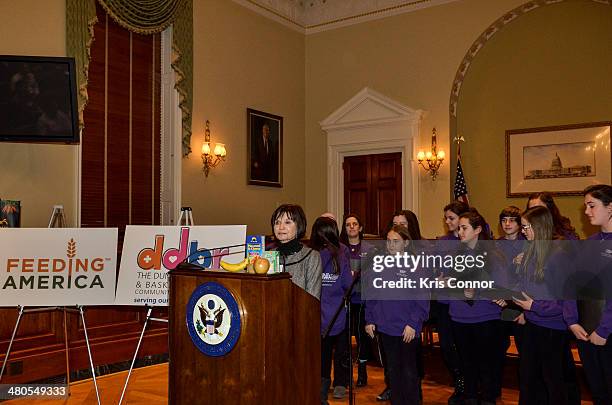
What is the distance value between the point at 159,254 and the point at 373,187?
5.87m

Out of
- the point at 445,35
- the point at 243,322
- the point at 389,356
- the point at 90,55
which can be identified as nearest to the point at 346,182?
the point at 445,35

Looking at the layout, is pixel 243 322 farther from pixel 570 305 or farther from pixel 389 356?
pixel 570 305

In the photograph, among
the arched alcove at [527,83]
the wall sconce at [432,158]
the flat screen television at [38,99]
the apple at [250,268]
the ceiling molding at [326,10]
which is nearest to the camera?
the apple at [250,268]

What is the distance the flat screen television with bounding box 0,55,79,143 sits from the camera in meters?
4.64

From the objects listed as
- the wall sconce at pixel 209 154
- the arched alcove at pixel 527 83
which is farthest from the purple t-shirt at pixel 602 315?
A: the wall sconce at pixel 209 154

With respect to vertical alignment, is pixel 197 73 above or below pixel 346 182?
above

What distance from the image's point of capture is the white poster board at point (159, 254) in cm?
385

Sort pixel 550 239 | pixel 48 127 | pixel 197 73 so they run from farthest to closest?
pixel 197 73
pixel 48 127
pixel 550 239

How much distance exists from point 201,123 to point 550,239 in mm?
5511

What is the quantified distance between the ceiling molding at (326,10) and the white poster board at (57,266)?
5.76 meters

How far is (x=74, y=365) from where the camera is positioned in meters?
5.34

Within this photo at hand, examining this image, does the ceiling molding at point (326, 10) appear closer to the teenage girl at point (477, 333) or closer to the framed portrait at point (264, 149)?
the framed portrait at point (264, 149)

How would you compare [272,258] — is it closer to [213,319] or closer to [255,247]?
[255,247]

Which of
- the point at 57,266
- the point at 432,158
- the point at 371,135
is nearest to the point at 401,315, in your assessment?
the point at 57,266
